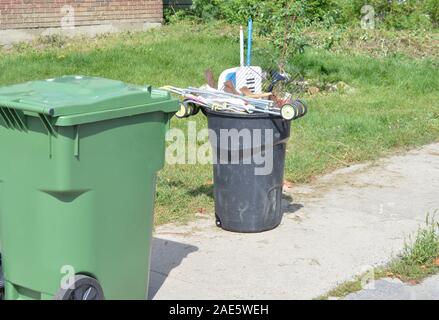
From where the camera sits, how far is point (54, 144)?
399 cm

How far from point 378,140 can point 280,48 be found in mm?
2464

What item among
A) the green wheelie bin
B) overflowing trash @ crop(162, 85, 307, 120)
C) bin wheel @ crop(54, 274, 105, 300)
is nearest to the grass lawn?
overflowing trash @ crop(162, 85, 307, 120)

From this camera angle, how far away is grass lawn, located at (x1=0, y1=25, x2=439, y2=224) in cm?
775

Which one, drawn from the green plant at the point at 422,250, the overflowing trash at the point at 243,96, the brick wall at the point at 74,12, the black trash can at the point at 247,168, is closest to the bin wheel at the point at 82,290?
the overflowing trash at the point at 243,96

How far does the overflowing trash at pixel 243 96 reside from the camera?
5.67m

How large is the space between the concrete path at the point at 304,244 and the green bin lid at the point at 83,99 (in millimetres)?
1253

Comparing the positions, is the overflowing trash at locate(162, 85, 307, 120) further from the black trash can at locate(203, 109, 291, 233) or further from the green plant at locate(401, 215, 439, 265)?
the green plant at locate(401, 215, 439, 265)

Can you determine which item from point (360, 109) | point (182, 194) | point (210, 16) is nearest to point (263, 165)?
point (182, 194)

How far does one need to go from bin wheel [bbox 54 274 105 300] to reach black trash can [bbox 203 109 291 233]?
1.93 metres

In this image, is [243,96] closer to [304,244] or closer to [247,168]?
[247,168]

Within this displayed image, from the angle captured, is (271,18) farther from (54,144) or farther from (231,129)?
(54,144)

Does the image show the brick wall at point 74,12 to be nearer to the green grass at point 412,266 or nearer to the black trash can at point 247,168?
the black trash can at point 247,168

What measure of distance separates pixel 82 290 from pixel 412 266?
236 cm
